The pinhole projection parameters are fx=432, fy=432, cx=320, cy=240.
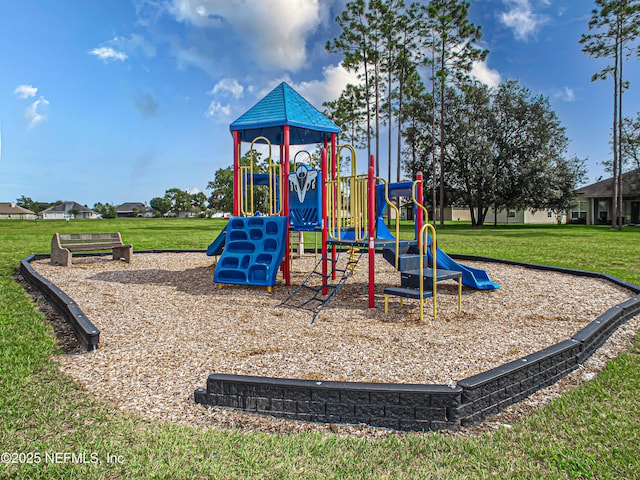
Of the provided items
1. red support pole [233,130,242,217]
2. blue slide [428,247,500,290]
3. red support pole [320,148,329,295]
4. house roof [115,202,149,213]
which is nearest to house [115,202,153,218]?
house roof [115,202,149,213]

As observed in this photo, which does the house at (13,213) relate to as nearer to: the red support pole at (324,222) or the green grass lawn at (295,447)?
the red support pole at (324,222)

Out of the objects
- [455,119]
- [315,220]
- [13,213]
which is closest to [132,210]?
[13,213]

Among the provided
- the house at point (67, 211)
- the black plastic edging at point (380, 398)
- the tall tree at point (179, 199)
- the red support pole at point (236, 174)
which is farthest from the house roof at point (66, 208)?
the black plastic edging at point (380, 398)

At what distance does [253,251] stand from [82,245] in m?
5.69

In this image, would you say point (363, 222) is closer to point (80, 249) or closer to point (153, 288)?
point (153, 288)

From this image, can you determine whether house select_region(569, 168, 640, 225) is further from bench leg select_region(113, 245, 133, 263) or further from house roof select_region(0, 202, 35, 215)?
house roof select_region(0, 202, 35, 215)

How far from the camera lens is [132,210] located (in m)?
116

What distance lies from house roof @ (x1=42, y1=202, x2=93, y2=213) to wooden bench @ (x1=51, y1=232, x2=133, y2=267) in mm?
109464

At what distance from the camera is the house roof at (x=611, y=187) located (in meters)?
37.8

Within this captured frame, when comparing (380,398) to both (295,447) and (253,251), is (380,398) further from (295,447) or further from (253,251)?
(253,251)

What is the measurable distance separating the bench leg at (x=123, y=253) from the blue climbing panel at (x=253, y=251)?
4442 mm

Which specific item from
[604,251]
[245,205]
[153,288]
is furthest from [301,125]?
[604,251]

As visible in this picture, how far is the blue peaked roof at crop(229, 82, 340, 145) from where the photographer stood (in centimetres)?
796

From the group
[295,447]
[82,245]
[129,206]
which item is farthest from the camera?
[129,206]
